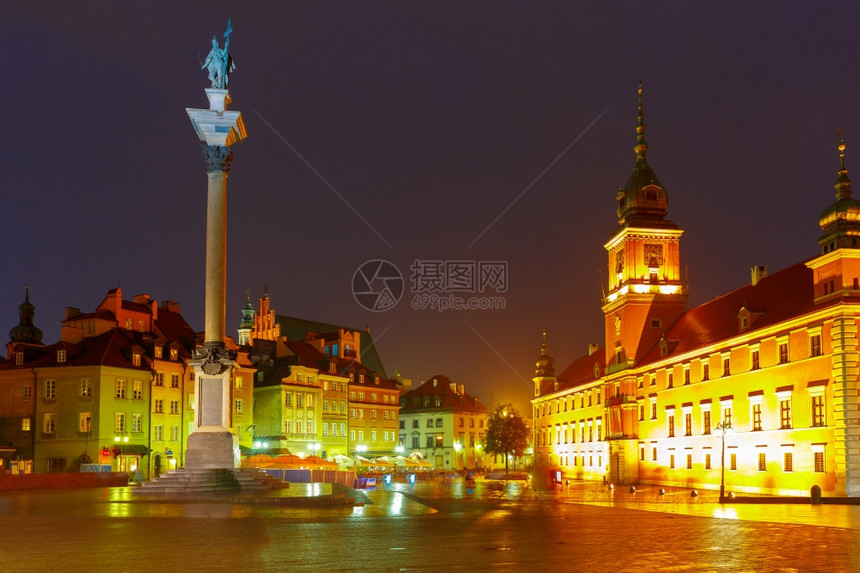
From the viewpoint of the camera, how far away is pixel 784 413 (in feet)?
171

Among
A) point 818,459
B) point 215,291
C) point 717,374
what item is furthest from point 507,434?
point 215,291

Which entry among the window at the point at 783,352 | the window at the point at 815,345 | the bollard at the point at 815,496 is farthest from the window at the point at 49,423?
the bollard at the point at 815,496

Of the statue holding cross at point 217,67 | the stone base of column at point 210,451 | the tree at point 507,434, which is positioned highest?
the statue holding cross at point 217,67

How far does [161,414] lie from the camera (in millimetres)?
75062

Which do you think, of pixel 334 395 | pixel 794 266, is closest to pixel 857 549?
pixel 794 266

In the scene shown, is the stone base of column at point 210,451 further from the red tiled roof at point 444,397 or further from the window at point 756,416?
the red tiled roof at point 444,397

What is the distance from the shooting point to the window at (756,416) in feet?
180

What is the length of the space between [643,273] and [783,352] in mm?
28669

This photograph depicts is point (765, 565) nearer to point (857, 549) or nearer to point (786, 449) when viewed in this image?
point (857, 549)

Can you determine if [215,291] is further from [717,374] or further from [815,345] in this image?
[717,374]

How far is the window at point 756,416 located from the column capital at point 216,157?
3492 centimetres

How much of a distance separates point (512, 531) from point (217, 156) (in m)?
23.5

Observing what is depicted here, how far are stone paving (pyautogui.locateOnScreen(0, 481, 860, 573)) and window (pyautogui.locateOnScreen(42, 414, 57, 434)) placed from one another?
37.9 metres

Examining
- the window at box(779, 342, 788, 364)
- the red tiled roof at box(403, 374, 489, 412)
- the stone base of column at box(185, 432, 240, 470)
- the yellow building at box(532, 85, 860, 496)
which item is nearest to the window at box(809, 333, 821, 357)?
the yellow building at box(532, 85, 860, 496)
